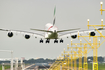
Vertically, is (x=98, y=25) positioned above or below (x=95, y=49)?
above

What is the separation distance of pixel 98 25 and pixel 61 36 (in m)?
10.3

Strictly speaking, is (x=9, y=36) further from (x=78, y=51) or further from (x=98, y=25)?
(x=78, y=51)

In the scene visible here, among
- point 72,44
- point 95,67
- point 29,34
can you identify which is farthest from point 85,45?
point 29,34

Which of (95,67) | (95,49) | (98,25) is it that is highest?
(98,25)

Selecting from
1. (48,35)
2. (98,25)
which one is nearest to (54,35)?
(48,35)

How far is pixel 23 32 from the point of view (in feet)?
203

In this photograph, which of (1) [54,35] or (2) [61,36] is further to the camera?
(2) [61,36]

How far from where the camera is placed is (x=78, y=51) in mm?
106625

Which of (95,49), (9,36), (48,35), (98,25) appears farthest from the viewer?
(95,49)

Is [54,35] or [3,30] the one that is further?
[3,30]

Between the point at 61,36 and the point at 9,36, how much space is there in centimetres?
1164

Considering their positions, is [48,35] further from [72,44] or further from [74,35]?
[72,44]

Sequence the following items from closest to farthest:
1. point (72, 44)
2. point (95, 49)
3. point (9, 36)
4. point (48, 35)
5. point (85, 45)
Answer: point (48, 35)
point (9, 36)
point (95, 49)
point (85, 45)
point (72, 44)

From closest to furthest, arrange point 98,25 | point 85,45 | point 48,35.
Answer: point 98,25
point 48,35
point 85,45
